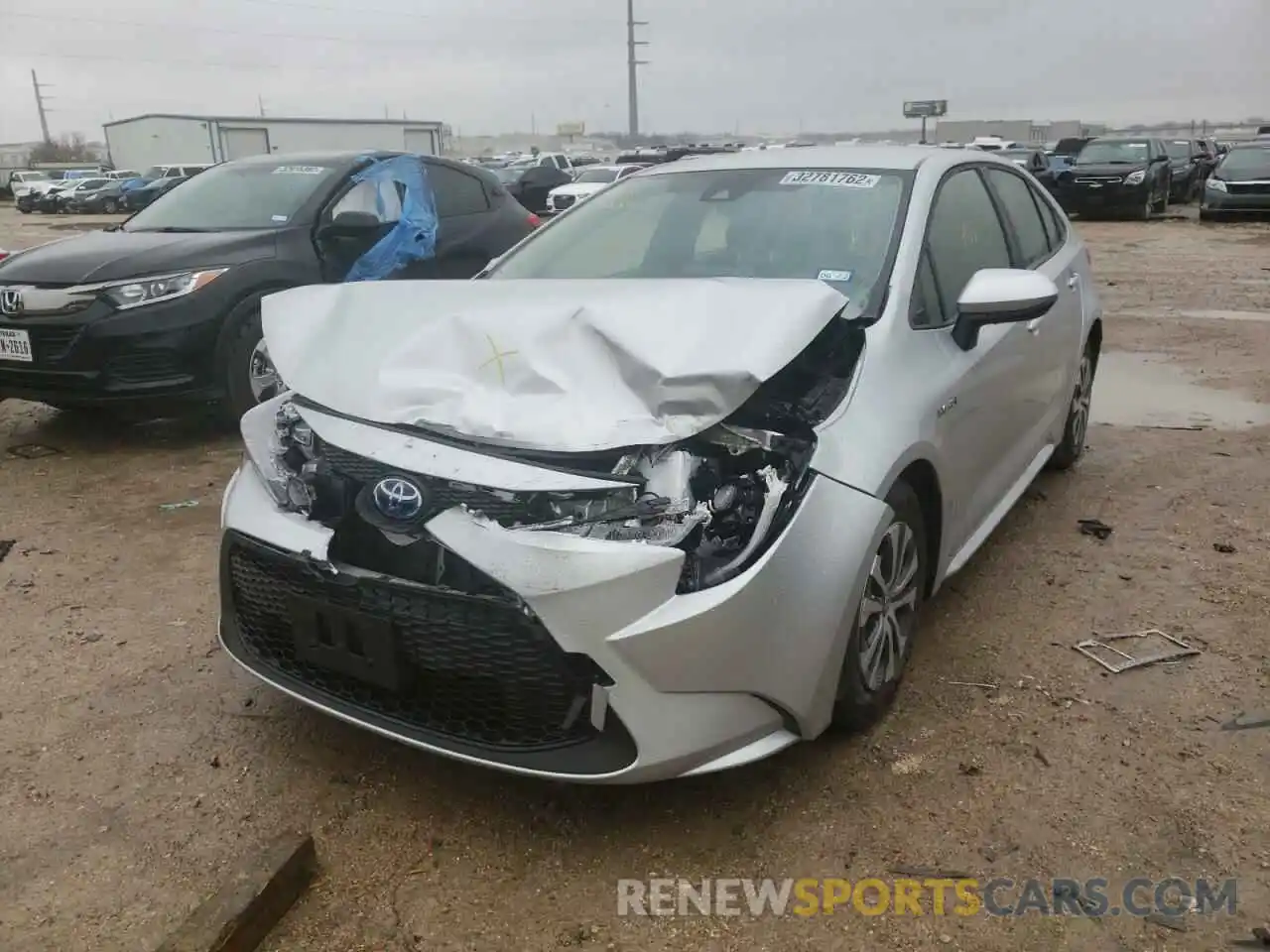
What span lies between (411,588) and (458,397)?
48cm

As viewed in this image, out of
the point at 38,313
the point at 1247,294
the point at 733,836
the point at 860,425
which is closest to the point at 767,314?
the point at 860,425

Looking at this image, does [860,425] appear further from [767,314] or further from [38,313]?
[38,313]

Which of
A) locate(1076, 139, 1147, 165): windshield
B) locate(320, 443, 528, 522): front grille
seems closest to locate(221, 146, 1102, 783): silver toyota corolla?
locate(320, 443, 528, 522): front grille

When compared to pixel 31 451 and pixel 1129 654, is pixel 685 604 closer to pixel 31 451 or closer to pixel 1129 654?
pixel 1129 654

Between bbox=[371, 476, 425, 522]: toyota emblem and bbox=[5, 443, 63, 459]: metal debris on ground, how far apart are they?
3983mm

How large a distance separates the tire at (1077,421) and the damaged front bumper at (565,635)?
8.86ft

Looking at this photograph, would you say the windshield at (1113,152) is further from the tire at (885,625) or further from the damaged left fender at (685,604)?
the damaged left fender at (685,604)

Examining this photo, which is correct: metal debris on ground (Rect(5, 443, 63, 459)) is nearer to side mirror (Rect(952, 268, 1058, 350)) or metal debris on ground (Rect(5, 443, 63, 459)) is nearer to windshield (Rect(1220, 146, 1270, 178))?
side mirror (Rect(952, 268, 1058, 350))

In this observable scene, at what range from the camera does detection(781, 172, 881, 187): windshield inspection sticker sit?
137 inches

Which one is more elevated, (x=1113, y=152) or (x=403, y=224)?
(x=403, y=224)

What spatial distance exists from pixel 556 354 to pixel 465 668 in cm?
81

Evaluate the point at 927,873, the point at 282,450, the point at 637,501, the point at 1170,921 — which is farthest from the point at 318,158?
the point at 1170,921

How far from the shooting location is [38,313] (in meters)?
5.15

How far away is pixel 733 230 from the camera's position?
11.4 ft
